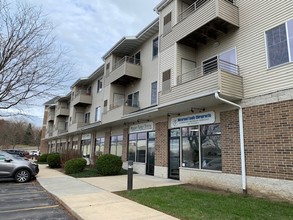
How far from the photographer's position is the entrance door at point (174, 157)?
14078 mm

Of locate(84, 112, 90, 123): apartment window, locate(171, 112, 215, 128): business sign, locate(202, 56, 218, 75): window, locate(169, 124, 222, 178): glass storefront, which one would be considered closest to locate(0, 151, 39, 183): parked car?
locate(169, 124, 222, 178): glass storefront

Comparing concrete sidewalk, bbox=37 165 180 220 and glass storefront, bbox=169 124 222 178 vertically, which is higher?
glass storefront, bbox=169 124 222 178

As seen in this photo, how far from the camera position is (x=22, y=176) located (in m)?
13.7

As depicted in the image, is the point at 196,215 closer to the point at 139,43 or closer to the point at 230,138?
the point at 230,138

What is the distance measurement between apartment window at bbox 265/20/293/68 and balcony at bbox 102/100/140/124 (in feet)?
35.5

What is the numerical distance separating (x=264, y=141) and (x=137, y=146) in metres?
10.6

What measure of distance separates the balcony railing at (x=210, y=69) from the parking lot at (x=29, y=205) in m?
8.09

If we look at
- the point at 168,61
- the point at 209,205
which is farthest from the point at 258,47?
the point at 209,205

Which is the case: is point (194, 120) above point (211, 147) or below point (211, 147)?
above

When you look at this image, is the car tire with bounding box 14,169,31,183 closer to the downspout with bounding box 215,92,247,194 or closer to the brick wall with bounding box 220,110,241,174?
the brick wall with bounding box 220,110,241,174

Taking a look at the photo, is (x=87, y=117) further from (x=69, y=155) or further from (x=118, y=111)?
(x=118, y=111)

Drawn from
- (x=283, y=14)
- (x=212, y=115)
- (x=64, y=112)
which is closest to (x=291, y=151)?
(x=212, y=115)

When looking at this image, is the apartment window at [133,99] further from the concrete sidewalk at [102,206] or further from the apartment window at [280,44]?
the apartment window at [280,44]

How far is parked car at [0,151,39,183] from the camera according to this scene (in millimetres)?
13242
